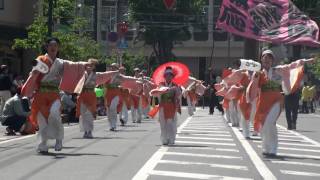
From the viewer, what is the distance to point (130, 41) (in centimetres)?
8112

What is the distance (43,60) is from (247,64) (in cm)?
378

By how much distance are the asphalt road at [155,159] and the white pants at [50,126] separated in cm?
28

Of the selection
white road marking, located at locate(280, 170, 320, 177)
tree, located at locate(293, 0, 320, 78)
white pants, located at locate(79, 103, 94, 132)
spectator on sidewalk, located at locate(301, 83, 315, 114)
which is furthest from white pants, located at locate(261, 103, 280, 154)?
tree, located at locate(293, 0, 320, 78)

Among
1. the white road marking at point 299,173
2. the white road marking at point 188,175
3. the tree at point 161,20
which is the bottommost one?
the white road marking at point 299,173

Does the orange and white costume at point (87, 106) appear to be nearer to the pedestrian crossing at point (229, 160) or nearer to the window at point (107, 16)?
the pedestrian crossing at point (229, 160)

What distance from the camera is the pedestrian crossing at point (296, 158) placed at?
38.1 feet

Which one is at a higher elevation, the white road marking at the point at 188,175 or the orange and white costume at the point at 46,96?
the orange and white costume at the point at 46,96

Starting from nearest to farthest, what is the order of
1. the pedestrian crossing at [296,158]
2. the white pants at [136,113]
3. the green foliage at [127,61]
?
the pedestrian crossing at [296,158]
the white pants at [136,113]
the green foliage at [127,61]

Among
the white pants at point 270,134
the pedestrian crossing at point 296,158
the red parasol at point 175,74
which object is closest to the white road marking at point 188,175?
the pedestrian crossing at point 296,158

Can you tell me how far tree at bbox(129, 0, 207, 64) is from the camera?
68500mm

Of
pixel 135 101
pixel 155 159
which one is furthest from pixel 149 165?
pixel 135 101

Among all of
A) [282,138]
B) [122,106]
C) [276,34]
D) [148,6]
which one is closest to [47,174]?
[276,34]

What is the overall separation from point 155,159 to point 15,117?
26.3 feet

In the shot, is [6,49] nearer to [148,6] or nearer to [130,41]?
[148,6]
